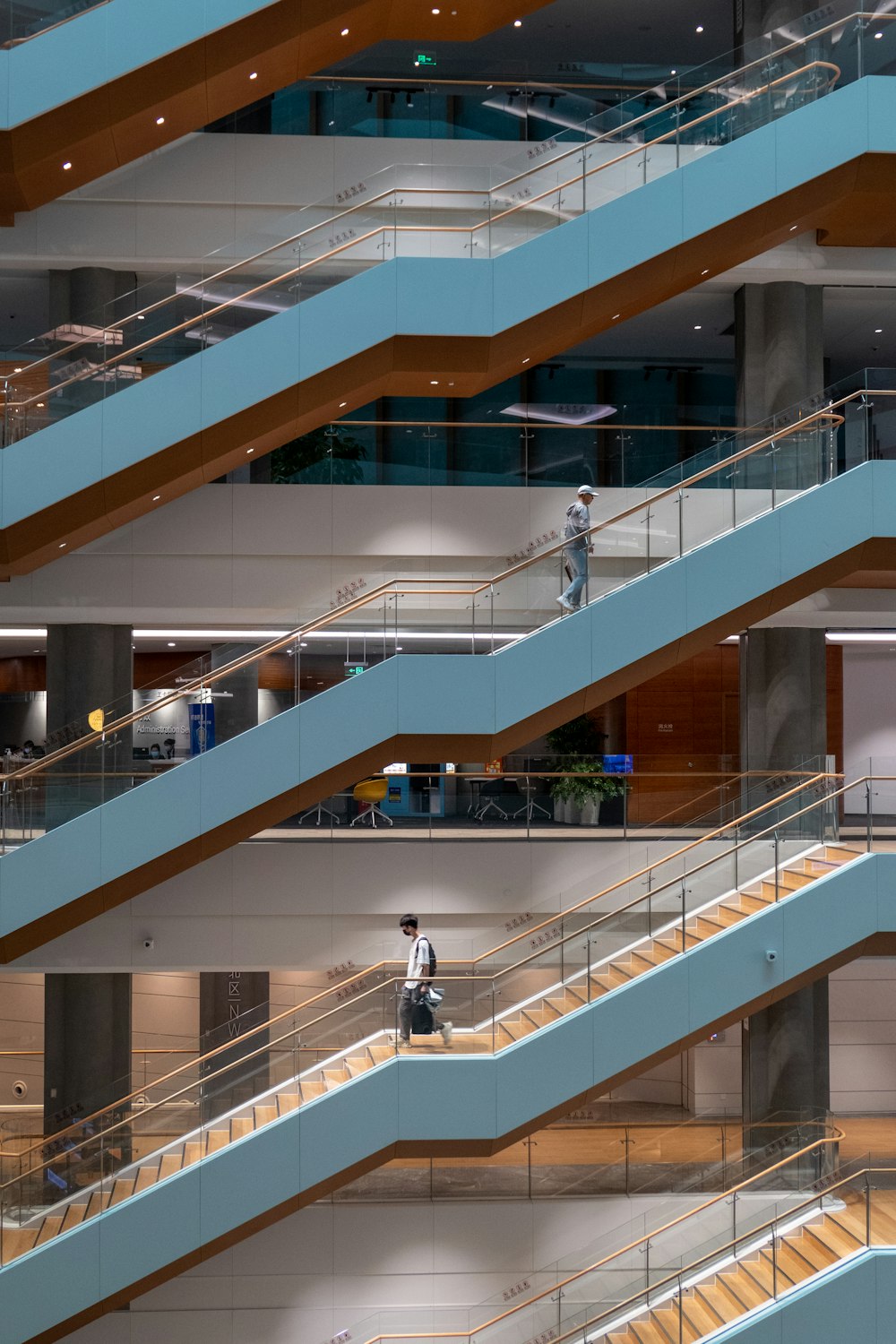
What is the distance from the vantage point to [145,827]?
11.4 m

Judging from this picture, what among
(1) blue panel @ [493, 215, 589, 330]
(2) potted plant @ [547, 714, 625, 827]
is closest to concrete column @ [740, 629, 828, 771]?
(2) potted plant @ [547, 714, 625, 827]

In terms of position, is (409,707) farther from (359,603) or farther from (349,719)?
(359,603)

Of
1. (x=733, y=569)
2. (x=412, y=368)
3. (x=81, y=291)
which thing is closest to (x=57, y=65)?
(x=81, y=291)

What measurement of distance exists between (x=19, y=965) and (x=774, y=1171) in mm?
7876

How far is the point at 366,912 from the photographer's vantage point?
1388cm

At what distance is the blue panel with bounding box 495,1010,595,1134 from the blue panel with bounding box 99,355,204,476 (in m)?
6.24

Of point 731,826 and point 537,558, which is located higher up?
point 537,558

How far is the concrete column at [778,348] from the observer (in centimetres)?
1419

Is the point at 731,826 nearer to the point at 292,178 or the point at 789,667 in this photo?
the point at 789,667

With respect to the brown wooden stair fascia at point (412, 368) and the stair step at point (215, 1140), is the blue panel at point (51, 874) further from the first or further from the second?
the brown wooden stair fascia at point (412, 368)

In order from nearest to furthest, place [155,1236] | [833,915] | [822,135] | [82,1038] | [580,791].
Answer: [155,1236], [833,915], [822,135], [82,1038], [580,791]

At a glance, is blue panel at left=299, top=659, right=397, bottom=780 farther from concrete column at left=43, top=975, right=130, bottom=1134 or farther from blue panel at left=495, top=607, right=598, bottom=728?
concrete column at left=43, top=975, right=130, bottom=1134

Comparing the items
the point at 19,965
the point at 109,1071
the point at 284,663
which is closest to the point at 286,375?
the point at 284,663

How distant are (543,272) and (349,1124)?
7920 millimetres
